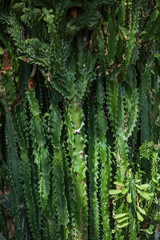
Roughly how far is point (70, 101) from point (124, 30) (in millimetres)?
386

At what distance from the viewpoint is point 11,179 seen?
4.24 feet

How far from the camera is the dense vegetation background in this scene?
108 centimetres

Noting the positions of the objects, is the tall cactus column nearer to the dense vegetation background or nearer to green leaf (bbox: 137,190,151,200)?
the dense vegetation background

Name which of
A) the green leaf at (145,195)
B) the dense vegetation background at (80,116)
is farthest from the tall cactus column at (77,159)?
the green leaf at (145,195)

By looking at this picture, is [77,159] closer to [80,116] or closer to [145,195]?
[80,116]

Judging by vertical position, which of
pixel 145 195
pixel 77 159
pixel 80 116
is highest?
pixel 80 116

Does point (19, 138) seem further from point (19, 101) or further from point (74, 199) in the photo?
point (74, 199)

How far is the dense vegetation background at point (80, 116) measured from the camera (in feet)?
3.54

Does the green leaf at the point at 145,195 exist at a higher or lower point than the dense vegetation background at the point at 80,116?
lower

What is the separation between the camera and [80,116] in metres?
1.12

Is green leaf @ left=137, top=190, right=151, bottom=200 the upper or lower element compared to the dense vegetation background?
lower

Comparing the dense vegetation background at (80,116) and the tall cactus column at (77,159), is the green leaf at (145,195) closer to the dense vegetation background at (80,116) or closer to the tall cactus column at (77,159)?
the dense vegetation background at (80,116)

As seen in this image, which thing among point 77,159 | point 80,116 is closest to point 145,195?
point 77,159

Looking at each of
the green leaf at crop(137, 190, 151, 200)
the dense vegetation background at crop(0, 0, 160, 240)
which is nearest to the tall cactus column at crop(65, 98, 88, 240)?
the dense vegetation background at crop(0, 0, 160, 240)
